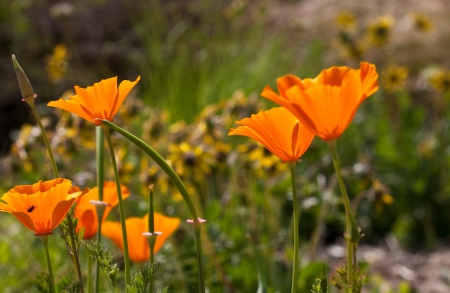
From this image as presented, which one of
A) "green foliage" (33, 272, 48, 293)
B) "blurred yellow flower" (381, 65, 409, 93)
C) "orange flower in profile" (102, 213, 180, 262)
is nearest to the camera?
"green foliage" (33, 272, 48, 293)

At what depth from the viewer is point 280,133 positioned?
2.83ft

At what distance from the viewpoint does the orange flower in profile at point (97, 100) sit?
2.78 feet

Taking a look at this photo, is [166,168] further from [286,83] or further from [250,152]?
[250,152]

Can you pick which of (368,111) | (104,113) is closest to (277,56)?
(368,111)

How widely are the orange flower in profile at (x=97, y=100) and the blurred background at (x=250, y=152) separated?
0.30 meters

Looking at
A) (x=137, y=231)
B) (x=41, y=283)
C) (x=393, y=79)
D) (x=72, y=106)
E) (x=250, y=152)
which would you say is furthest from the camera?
(x=393, y=79)

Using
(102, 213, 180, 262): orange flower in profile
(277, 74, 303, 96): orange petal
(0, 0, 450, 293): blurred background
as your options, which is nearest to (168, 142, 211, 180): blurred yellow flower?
(0, 0, 450, 293): blurred background

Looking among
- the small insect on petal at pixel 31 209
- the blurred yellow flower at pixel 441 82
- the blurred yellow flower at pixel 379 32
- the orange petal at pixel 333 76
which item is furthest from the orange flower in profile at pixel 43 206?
the blurred yellow flower at pixel 379 32

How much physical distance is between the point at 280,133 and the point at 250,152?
1.46 m

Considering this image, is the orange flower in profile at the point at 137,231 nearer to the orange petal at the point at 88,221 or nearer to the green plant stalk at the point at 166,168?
the orange petal at the point at 88,221

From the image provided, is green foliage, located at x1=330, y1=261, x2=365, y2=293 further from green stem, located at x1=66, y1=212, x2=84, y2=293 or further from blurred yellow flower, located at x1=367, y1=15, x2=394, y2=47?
blurred yellow flower, located at x1=367, y1=15, x2=394, y2=47

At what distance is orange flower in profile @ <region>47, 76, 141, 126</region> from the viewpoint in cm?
85

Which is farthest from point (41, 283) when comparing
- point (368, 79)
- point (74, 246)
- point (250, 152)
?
point (250, 152)

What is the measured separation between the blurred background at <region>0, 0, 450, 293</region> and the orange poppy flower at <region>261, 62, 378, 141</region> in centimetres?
46
